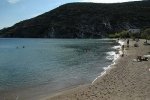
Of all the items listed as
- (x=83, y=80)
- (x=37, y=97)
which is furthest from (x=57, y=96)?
(x=83, y=80)

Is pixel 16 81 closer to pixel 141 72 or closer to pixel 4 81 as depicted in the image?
pixel 4 81

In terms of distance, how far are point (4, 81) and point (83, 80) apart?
10.0 m

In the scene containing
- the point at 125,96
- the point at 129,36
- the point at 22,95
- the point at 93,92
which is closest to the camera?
the point at 125,96

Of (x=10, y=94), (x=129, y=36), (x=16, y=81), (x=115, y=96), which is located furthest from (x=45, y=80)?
(x=129, y=36)

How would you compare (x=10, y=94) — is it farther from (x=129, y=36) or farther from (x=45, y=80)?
(x=129, y=36)

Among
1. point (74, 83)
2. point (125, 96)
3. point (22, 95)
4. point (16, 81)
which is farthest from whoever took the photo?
point (16, 81)

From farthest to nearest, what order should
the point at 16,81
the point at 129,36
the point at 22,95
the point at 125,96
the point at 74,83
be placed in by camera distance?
the point at 129,36 → the point at 16,81 → the point at 74,83 → the point at 22,95 → the point at 125,96

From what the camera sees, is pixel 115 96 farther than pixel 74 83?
No

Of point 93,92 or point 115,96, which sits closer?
point 115,96

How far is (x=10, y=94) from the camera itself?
30.1 m

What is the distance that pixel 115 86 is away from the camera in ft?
95.8

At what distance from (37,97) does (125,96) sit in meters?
8.49

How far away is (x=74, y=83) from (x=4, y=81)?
9.30 metres

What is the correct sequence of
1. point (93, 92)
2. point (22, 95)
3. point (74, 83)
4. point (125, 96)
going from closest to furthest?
point (125, 96), point (93, 92), point (22, 95), point (74, 83)
